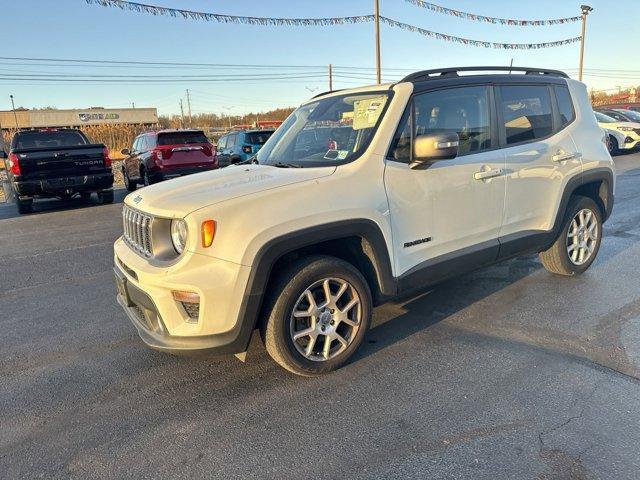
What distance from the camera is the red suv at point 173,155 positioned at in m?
12.6

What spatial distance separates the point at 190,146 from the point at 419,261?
1047 centimetres

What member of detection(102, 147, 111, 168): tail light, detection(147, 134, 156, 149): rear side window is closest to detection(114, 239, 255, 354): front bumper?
detection(102, 147, 111, 168): tail light

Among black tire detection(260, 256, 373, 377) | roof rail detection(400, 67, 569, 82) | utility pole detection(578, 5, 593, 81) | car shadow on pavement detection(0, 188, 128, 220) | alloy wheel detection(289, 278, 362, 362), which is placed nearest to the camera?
black tire detection(260, 256, 373, 377)

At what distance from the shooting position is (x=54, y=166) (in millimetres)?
10633

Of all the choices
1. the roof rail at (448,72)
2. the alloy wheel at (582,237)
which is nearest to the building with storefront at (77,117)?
Result: the roof rail at (448,72)

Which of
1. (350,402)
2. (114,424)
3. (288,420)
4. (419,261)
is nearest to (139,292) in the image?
(114,424)

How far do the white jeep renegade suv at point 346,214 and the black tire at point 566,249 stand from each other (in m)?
0.19

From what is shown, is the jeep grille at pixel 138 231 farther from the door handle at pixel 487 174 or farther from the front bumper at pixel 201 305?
the door handle at pixel 487 174

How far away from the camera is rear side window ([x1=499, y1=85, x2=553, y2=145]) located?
13.5ft

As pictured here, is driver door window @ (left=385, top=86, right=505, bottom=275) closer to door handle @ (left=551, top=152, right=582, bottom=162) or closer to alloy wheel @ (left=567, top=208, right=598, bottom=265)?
door handle @ (left=551, top=152, right=582, bottom=162)

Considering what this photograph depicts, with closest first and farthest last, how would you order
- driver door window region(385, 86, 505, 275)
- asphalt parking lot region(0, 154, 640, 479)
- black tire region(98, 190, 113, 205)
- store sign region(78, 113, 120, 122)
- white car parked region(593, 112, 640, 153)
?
asphalt parking lot region(0, 154, 640, 479)
driver door window region(385, 86, 505, 275)
black tire region(98, 190, 113, 205)
white car parked region(593, 112, 640, 153)
store sign region(78, 113, 120, 122)

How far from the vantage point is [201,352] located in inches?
112

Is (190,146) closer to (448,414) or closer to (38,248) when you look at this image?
(38,248)

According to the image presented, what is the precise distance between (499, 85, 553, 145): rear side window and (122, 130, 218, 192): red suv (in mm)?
9695
